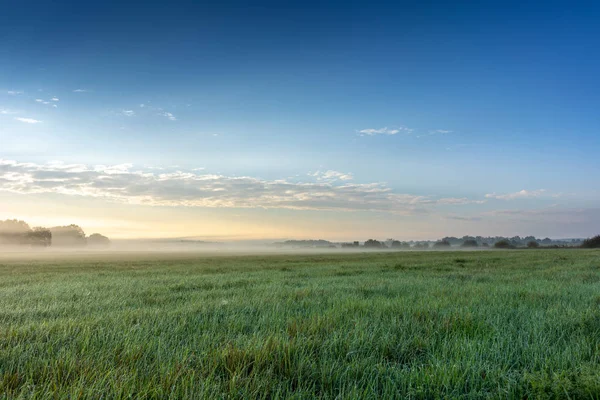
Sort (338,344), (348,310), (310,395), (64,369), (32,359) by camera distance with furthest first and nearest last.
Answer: (348,310)
(338,344)
(32,359)
(64,369)
(310,395)

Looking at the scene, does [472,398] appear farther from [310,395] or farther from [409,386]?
[310,395]

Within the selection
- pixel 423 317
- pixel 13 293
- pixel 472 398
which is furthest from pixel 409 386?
pixel 13 293

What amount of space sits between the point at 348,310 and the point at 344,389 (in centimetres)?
335

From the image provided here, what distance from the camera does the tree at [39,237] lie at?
439 feet

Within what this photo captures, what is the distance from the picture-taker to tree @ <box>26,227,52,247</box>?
134 metres

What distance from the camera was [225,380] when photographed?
2996 millimetres

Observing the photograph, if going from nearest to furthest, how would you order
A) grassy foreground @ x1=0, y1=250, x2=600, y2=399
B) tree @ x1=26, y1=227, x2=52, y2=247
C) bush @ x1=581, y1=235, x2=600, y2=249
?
grassy foreground @ x1=0, y1=250, x2=600, y2=399
bush @ x1=581, y1=235, x2=600, y2=249
tree @ x1=26, y1=227, x2=52, y2=247

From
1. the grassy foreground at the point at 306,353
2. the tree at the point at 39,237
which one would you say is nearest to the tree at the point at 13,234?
the tree at the point at 39,237

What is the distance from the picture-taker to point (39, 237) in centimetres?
13600

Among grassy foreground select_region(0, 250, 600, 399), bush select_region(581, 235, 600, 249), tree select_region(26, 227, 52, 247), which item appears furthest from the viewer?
tree select_region(26, 227, 52, 247)

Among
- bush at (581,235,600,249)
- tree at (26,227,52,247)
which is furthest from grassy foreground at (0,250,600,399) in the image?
tree at (26,227,52,247)

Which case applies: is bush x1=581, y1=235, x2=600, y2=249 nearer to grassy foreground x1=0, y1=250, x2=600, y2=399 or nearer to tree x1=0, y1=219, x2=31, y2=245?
grassy foreground x1=0, y1=250, x2=600, y2=399

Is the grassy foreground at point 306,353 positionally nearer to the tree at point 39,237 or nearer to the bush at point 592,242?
the bush at point 592,242

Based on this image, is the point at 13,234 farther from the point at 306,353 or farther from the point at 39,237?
the point at 306,353
